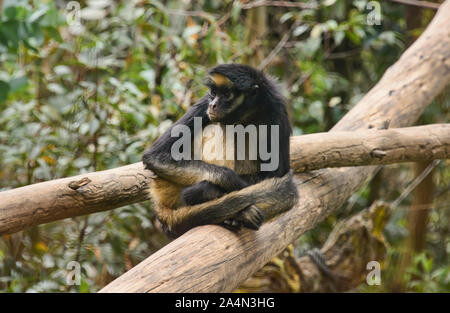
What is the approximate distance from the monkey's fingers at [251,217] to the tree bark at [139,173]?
0.81 meters

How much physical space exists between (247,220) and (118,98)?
105 inches

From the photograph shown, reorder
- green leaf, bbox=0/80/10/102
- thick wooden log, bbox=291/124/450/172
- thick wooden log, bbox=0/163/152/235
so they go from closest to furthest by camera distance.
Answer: thick wooden log, bbox=0/163/152/235 → thick wooden log, bbox=291/124/450/172 → green leaf, bbox=0/80/10/102

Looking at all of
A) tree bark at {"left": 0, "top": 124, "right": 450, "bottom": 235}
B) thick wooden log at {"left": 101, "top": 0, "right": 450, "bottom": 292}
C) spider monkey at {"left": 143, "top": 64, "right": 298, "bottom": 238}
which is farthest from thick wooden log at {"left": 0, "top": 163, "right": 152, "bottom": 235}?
thick wooden log at {"left": 101, "top": 0, "right": 450, "bottom": 292}

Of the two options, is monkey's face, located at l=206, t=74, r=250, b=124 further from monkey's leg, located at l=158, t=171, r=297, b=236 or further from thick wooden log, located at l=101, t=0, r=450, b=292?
thick wooden log, located at l=101, t=0, r=450, b=292

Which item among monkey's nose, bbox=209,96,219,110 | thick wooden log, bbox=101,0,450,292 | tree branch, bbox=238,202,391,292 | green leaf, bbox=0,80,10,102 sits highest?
monkey's nose, bbox=209,96,219,110

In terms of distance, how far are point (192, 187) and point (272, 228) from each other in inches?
21.3

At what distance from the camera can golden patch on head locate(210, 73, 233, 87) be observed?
2.98 meters

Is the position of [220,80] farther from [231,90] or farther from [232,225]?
[232,225]

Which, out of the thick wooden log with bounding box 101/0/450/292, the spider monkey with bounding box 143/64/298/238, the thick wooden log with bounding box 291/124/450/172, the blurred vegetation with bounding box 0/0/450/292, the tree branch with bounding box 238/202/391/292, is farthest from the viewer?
the tree branch with bounding box 238/202/391/292

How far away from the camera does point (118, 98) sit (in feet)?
15.7

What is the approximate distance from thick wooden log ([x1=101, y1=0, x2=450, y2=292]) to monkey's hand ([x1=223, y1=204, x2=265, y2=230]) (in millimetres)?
44

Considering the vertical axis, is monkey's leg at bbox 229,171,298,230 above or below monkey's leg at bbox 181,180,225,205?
below

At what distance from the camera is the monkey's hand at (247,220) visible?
2.62 meters
